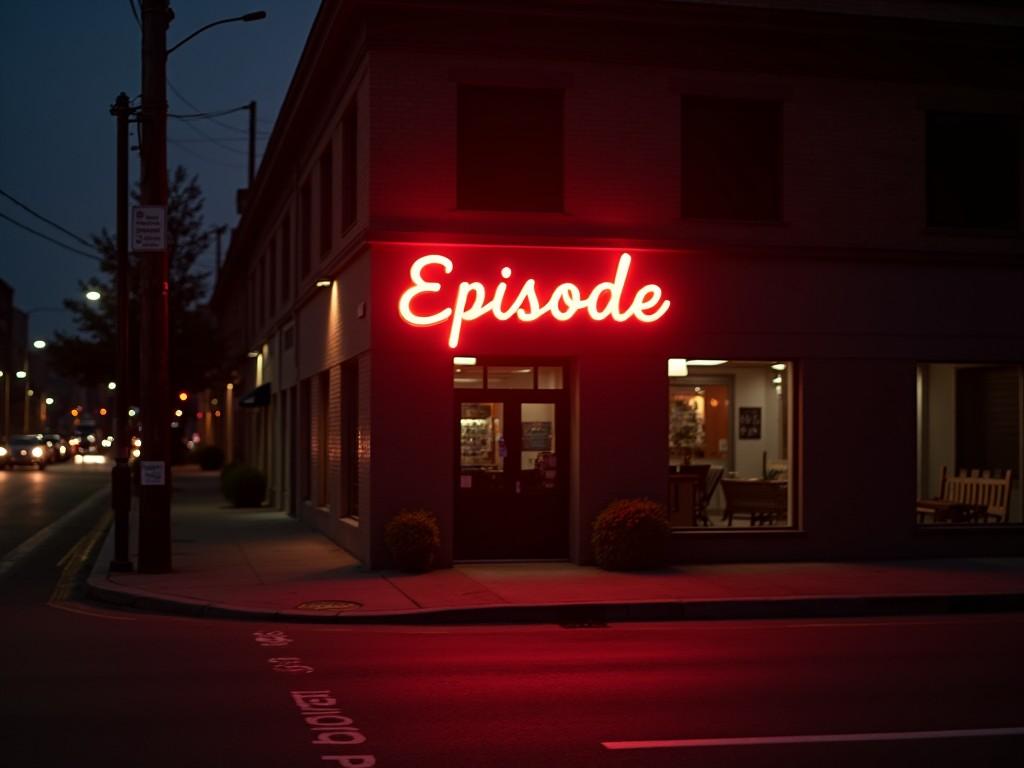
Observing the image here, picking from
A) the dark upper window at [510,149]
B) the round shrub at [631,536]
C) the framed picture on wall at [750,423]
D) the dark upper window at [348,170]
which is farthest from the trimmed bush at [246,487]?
the round shrub at [631,536]

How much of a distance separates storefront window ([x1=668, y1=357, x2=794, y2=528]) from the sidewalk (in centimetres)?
121

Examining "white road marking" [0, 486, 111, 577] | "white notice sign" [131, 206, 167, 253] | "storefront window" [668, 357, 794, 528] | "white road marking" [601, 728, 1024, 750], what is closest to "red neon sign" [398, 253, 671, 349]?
"storefront window" [668, 357, 794, 528]

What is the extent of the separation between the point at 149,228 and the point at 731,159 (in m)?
7.66

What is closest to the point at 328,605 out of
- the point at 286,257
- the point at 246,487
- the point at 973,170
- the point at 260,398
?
the point at 973,170

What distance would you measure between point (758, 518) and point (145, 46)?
33.8 ft

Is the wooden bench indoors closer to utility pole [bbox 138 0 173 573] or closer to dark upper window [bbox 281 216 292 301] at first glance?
utility pole [bbox 138 0 173 573]

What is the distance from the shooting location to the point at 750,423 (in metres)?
18.6

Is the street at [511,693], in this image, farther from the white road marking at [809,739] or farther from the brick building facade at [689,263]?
the brick building facade at [689,263]

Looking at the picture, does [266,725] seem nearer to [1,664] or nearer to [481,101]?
[1,664]

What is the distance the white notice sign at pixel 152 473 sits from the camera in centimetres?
1584

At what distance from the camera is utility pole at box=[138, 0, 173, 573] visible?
16.1 meters

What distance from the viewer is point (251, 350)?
37.8 m

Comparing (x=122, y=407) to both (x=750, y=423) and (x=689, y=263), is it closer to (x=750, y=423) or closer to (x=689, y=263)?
(x=689, y=263)

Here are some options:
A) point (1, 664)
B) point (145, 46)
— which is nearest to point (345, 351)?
point (145, 46)
